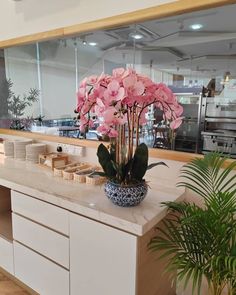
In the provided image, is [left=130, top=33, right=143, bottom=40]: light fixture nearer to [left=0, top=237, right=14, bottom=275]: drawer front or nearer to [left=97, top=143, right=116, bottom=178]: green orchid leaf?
[left=97, top=143, right=116, bottom=178]: green orchid leaf

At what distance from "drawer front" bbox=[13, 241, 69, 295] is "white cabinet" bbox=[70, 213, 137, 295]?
10 centimetres

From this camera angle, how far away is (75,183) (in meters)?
1.80

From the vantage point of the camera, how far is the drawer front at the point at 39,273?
62.2 inches

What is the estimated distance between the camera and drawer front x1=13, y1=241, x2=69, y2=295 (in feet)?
5.18

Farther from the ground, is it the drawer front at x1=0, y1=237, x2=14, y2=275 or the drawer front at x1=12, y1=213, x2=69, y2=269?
the drawer front at x1=12, y1=213, x2=69, y2=269

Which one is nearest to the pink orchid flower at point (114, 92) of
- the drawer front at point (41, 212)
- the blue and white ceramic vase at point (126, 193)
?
the blue and white ceramic vase at point (126, 193)

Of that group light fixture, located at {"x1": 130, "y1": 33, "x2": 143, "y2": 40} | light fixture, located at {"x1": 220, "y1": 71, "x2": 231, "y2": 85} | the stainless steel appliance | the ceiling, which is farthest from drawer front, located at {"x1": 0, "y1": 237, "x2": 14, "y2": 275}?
light fixture, located at {"x1": 220, "y1": 71, "x2": 231, "y2": 85}

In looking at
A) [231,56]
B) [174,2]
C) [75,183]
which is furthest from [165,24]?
[75,183]

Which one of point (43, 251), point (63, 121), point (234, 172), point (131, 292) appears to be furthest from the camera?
point (63, 121)

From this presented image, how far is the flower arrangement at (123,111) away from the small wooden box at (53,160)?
85 centimetres

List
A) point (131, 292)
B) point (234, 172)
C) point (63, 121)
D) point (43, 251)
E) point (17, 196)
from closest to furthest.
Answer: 1. point (131, 292)
2. point (234, 172)
3. point (43, 251)
4. point (17, 196)
5. point (63, 121)

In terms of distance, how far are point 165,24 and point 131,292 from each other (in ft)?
5.54

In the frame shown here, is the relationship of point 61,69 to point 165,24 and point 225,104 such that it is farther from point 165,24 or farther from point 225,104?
point 225,104

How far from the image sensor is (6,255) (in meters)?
1.94
